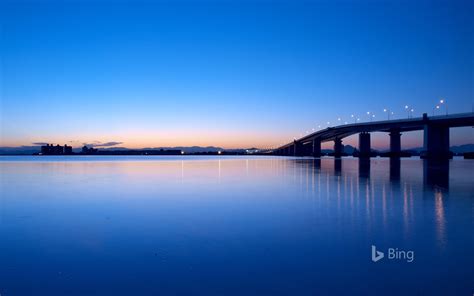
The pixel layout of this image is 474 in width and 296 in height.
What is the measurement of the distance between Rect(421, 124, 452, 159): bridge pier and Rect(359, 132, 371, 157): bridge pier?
3486cm

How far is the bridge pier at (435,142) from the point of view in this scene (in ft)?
289

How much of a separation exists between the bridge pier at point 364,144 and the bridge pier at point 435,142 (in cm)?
3486

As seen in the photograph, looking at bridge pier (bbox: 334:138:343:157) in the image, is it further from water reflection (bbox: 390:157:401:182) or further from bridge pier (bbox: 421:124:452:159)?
water reflection (bbox: 390:157:401:182)

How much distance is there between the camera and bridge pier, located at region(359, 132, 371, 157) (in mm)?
125562

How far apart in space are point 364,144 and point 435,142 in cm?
3818

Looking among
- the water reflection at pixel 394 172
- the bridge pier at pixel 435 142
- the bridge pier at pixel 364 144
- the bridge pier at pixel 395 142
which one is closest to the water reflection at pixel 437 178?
the water reflection at pixel 394 172

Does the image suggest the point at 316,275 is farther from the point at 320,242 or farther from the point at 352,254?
the point at 320,242

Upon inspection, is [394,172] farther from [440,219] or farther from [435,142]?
[435,142]

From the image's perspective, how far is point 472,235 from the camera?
8.74 meters

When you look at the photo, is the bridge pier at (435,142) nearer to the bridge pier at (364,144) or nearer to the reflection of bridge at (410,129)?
the reflection of bridge at (410,129)

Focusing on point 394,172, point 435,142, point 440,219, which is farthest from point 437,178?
point 435,142

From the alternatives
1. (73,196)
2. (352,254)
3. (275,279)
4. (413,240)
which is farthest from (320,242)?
(73,196)

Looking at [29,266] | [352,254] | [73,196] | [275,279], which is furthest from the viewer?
[73,196]

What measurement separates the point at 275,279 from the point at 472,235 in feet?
19.4
